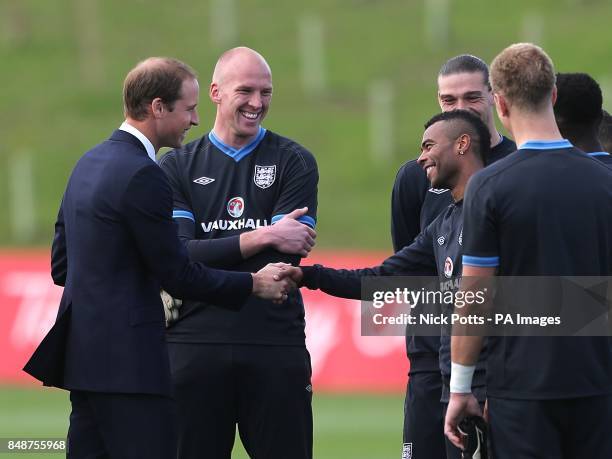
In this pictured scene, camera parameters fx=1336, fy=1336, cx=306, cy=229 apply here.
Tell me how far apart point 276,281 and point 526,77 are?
1842 millimetres

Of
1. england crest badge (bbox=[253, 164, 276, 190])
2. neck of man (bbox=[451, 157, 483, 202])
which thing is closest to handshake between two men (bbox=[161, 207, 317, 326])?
england crest badge (bbox=[253, 164, 276, 190])

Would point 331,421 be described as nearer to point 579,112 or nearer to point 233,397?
point 233,397

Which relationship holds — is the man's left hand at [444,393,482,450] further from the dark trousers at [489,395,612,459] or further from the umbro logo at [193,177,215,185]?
the umbro logo at [193,177,215,185]

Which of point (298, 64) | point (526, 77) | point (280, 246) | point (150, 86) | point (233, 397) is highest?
point (298, 64)

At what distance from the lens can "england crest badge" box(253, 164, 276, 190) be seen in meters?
7.18

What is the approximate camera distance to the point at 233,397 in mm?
7062

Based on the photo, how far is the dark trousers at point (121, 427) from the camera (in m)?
5.98

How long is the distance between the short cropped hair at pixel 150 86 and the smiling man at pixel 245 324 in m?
0.94

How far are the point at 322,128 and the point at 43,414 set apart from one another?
19.3 meters

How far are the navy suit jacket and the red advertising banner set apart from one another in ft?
30.7

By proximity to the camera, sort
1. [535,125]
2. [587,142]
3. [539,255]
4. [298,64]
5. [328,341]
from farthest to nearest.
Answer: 1. [298,64]
2. [328,341]
3. [587,142]
4. [535,125]
5. [539,255]

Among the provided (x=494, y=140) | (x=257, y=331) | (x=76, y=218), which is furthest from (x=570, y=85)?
(x=76, y=218)

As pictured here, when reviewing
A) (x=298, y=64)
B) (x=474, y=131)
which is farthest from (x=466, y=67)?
(x=298, y=64)

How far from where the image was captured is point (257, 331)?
23.1 feet
